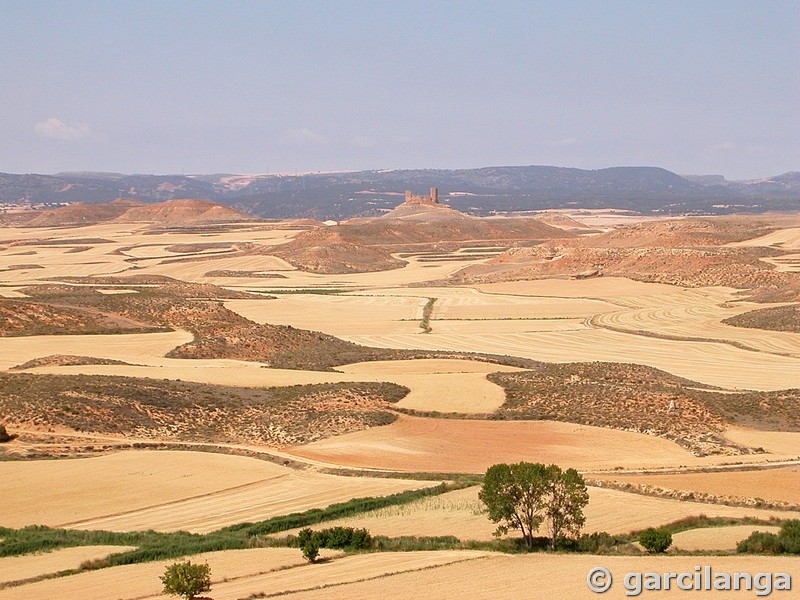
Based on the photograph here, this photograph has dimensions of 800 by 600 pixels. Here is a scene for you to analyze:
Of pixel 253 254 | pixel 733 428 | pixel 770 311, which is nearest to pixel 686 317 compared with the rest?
pixel 770 311

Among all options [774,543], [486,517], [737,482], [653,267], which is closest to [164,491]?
[486,517]

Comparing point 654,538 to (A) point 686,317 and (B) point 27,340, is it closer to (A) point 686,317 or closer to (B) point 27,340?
(B) point 27,340

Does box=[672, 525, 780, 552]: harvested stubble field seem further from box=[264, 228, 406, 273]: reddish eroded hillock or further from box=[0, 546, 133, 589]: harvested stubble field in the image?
box=[264, 228, 406, 273]: reddish eroded hillock

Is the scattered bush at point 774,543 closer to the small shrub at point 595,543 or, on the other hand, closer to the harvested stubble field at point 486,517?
the small shrub at point 595,543

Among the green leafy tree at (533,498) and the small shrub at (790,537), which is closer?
the small shrub at (790,537)

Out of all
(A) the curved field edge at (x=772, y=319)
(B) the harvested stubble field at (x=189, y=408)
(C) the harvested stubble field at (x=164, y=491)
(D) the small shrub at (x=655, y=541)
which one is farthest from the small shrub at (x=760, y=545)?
(A) the curved field edge at (x=772, y=319)

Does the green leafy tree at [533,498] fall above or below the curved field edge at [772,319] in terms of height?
above

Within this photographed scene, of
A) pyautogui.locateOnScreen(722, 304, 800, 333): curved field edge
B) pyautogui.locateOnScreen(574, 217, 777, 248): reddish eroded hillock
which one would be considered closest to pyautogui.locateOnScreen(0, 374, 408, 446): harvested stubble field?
pyautogui.locateOnScreen(722, 304, 800, 333): curved field edge
